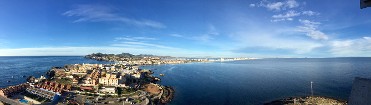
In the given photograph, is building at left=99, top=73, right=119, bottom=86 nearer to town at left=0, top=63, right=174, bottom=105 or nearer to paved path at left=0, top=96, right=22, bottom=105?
town at left=0, top=63, right=174, bottom=105

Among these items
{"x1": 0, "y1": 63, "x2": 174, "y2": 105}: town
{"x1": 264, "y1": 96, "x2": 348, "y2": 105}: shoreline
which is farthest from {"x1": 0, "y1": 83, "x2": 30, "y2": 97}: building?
{"x1": 264, "y1": 96, "x2": 348, "y2": 105}: shoreline

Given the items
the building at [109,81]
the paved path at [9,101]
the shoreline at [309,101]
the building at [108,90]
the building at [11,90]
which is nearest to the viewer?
the paved path at [9,101]

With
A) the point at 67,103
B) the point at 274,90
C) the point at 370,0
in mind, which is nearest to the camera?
the point at 370,0

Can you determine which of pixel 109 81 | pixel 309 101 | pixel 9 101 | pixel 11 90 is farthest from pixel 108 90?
pixel 309 101

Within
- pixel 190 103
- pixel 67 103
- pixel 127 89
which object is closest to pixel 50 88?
pixel 67 103

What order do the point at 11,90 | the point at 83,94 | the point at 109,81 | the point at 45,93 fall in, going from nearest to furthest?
the point at 45,93 → the point at 11,90 → the point at 83,94 → the point at 109,81

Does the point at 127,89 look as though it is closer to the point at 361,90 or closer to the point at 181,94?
the point at 181,94

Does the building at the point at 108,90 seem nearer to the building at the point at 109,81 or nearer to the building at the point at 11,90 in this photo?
the building at the point at 109,81

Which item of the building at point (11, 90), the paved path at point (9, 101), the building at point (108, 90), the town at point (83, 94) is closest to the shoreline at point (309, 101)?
the town at point (83, 94)

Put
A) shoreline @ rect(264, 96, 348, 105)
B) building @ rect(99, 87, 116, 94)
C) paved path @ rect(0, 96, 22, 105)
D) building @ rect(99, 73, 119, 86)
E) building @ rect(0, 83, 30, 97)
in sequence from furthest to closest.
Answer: building @ rect(99, 73, 119, 86) < building @ rect(99, 87, 116, 94) < shoreline @ rect(264, 96, 348, 105) < building @ rect(0, 83, 30, 97) < paved path @ rect(0, 96, 22, 105)

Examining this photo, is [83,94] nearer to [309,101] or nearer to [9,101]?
[9,101]

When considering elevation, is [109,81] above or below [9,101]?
above
